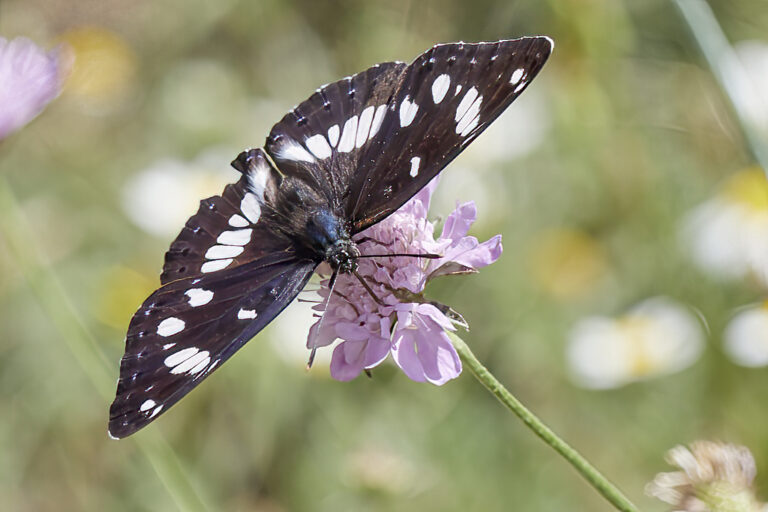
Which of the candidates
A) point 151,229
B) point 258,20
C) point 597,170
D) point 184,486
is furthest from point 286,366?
point 258,20

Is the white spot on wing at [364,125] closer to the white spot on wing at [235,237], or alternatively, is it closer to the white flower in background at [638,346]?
the white spot on wing at [235,237]

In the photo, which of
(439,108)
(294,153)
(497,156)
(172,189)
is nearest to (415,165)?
(439,108)

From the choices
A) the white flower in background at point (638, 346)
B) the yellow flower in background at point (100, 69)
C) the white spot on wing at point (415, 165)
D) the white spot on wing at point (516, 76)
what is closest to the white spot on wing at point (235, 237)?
the white spot on wing at point (415, 165)

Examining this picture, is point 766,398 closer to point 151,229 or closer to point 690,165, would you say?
point 690,165

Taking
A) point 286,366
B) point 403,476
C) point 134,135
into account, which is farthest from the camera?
point 134,135

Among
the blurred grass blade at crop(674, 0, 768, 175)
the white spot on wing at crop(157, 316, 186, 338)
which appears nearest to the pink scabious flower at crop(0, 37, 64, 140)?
the white spot on wing at crop(157, 316, 186, 338)

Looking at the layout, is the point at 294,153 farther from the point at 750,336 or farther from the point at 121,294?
the point at 121,294
